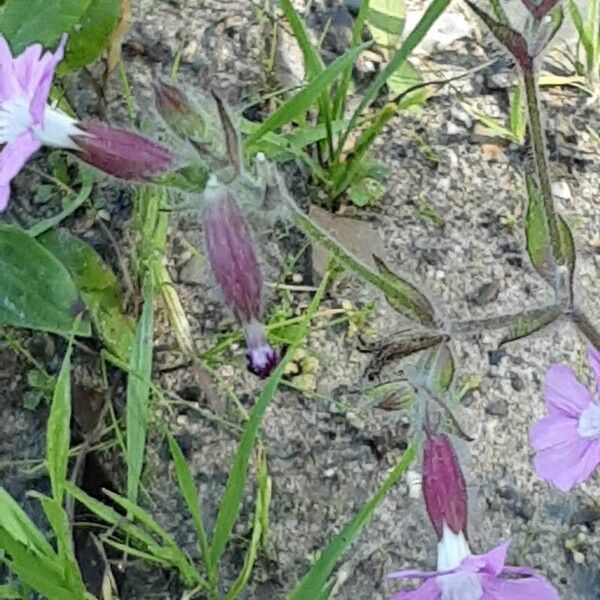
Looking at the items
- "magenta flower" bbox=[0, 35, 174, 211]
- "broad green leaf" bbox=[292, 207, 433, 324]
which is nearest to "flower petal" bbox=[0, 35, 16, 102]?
"magenta flower" bbox=[0, 35, 174, 211]

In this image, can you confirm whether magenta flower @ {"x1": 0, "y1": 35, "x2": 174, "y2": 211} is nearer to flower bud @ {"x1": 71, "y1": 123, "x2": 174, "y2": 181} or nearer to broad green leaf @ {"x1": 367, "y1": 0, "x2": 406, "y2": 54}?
flower bud @ {"x1": 71, "y1": 123, "x2": 174, "y2": 181}

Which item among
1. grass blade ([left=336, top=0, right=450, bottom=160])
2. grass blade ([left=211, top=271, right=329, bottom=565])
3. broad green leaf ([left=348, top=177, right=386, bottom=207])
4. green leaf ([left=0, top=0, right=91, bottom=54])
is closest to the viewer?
grass blade ([left=211, top=271, right=329, bottom=565])

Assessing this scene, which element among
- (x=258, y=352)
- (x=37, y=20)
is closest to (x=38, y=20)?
(x=37, y=20)

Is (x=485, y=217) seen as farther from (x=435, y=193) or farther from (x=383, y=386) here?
(x=383, y=386)

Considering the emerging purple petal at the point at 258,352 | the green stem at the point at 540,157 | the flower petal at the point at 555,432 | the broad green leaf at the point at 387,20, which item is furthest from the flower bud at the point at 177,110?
the broad green leaf at the point at 387,20

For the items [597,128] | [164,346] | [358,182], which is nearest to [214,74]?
[358,182]

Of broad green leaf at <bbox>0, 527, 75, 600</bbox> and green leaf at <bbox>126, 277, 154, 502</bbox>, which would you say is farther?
green leaf at <bbox>126, 277, 154, 502</bbox>

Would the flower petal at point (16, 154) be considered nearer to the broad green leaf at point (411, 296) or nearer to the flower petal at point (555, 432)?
the broad green leaf at point (411, 296)

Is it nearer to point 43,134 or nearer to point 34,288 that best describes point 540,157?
point 43,134
